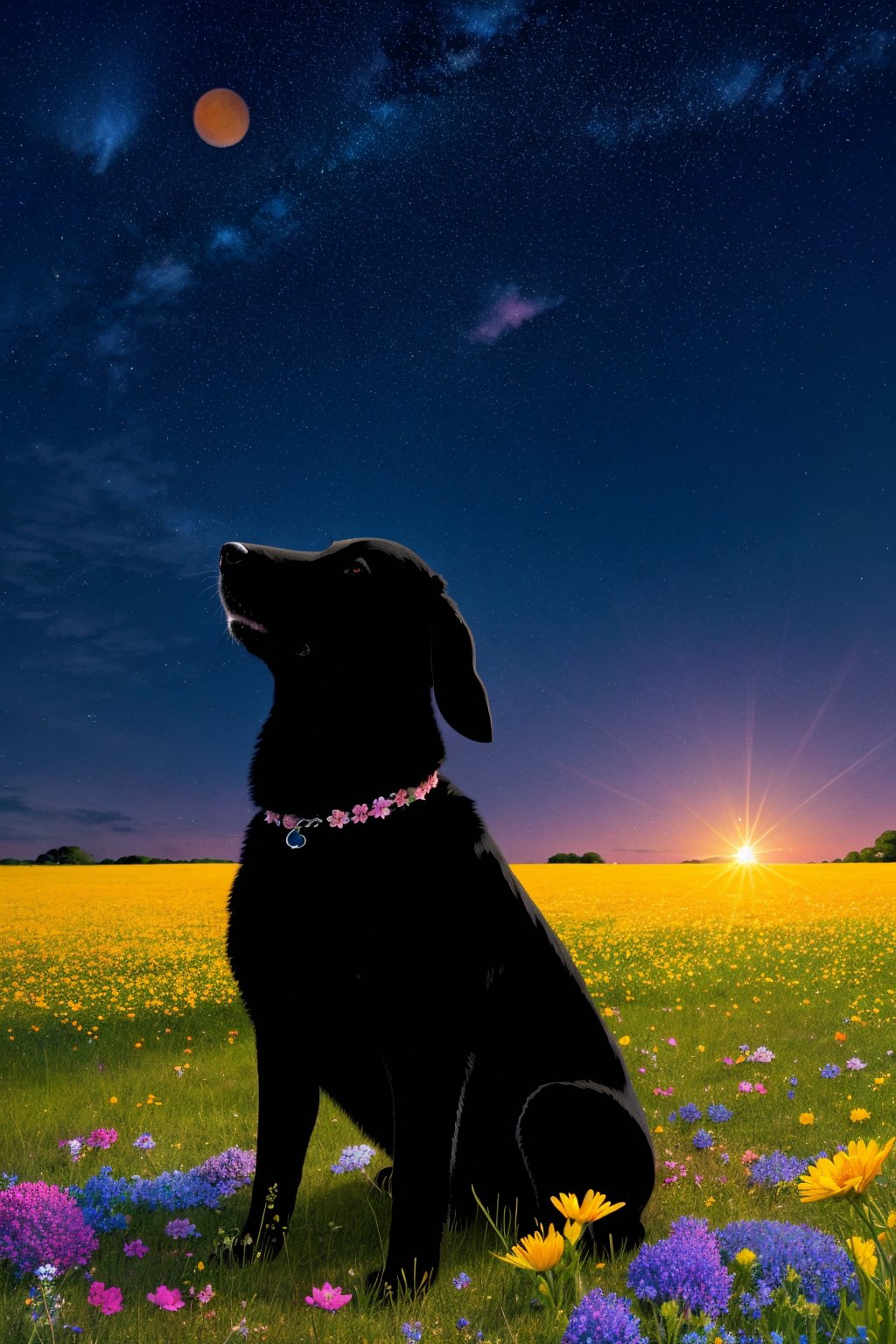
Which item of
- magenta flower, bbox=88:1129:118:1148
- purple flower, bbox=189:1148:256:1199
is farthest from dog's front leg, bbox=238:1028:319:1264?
magenta flower, bbox=88:1129:118:1148

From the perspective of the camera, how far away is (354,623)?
3.51 metres

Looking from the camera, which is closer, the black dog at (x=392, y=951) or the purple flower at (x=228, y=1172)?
the black dog at (x=392, y=951)

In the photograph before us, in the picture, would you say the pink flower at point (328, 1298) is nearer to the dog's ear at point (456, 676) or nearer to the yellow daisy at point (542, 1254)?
the yellow daisy at point (542, 1254)

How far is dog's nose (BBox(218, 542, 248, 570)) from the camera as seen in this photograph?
11.4 feet

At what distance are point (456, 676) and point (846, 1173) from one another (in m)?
2.30

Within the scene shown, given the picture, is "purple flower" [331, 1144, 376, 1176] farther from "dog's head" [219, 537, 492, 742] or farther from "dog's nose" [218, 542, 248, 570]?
"dog's nose" [218, 542, 248, 570]

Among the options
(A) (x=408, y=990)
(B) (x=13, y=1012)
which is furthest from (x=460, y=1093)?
(B) (x=13, y=1012)

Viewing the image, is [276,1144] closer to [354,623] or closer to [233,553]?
[354,623]

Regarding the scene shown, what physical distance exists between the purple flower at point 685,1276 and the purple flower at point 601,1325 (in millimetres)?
392

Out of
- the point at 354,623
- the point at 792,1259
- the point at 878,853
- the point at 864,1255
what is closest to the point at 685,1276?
the point at 792,1259

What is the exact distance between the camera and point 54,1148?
5406mm

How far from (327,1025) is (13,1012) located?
8.63 metres

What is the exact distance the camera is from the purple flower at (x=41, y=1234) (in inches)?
127

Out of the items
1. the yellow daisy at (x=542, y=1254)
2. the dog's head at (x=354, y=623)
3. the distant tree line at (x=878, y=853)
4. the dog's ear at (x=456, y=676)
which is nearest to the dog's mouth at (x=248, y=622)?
the dog's head at (x=354, y=623)
